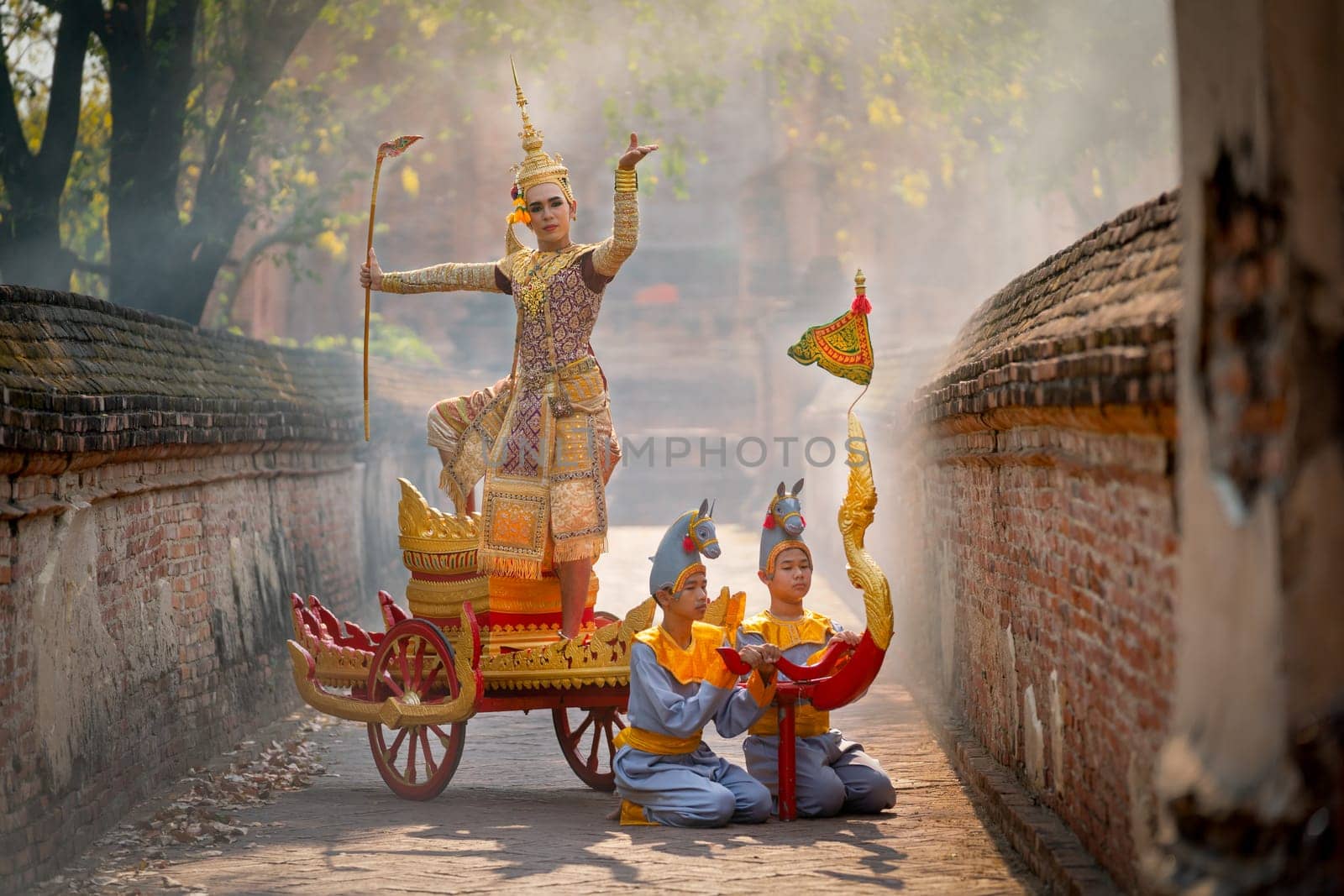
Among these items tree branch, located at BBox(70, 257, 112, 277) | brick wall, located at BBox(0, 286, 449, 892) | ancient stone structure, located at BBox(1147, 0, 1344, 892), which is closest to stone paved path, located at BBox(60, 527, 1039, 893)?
brick wall, located at BBox(0, 286, 449, 892)

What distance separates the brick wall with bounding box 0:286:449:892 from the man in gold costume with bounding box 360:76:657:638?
1685 mm

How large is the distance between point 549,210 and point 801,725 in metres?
2.74

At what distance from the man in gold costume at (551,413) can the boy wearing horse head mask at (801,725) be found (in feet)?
3.41

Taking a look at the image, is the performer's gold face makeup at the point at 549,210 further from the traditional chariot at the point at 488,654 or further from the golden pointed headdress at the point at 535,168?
the traditional chariot at the point at 488,654

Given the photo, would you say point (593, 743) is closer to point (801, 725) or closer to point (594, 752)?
point (594, 752)

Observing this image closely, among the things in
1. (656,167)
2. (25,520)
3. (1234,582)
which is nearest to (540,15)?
(656,167)

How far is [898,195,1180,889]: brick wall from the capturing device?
4074 mm

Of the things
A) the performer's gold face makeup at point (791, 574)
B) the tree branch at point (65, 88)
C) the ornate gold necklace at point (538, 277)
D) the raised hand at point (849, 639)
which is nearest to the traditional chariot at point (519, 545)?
the ornate gold necklace at point (538, 277)

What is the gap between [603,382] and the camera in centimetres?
740

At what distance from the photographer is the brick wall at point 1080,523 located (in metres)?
4.07

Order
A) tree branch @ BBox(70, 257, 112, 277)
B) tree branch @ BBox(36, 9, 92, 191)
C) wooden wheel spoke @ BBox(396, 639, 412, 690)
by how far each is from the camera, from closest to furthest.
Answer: wooden wheel spoke @ BBox(396, 639, 412, 690) → tree branch @ BBox(36, 9, 92, 191) → tree branch @ BBox(70, 257, 112, 277)

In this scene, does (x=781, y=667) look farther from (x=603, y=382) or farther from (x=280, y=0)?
(x=280, y=0)

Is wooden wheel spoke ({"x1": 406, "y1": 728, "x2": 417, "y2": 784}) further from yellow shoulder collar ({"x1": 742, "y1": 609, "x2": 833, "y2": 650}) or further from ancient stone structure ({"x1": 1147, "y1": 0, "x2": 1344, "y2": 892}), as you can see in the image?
ancient stone structure ({"x1": 1147, "y1": 0, "x2": 1344, "y2": 892})

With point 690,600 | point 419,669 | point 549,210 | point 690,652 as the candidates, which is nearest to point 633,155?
point 549,210
